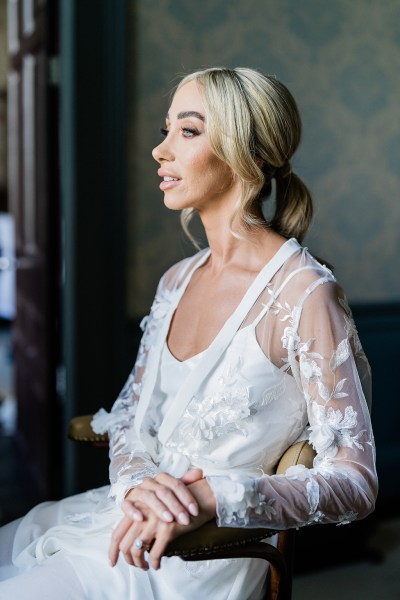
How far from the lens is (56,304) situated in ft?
9.42

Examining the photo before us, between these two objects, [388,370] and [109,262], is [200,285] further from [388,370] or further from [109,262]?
[388,370]

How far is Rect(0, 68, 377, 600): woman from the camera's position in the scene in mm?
1187

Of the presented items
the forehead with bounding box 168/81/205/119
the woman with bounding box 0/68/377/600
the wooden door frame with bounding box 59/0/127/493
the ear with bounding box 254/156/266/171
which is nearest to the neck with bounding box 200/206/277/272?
the woman with bounding box 0/68/377/600

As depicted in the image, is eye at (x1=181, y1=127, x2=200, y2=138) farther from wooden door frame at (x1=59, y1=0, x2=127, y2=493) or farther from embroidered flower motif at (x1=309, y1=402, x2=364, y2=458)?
wooden door frame at (x1=59, y1=0, x2=127, y2=493)

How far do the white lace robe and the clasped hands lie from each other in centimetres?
4

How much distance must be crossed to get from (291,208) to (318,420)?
0.52 metres

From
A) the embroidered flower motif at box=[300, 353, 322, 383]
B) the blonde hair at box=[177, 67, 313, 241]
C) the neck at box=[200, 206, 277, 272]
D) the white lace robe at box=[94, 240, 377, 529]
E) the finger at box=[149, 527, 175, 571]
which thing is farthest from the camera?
the neck at box=[200, 206, 277, 272]

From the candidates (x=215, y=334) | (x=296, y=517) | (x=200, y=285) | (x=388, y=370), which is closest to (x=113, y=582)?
(x=296, y=517)

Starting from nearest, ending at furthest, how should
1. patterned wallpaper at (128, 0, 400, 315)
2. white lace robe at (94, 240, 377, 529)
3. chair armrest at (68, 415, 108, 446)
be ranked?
1. white lace robe at (94, 240, 377, 529)
2. chair armrest at (68, 415, 108, 446)
3. patterned wallpaper at (128, 0, 400, 315)

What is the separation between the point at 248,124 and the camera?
143 centimetres

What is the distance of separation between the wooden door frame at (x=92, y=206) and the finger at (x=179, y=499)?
1.44 metres

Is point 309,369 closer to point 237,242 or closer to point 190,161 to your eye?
point 237,242

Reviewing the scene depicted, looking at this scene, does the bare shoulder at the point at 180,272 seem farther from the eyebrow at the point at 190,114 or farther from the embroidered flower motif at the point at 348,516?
the embroidered flower motif at the point at 348,516

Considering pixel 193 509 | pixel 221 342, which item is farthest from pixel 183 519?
pixel 221 342
